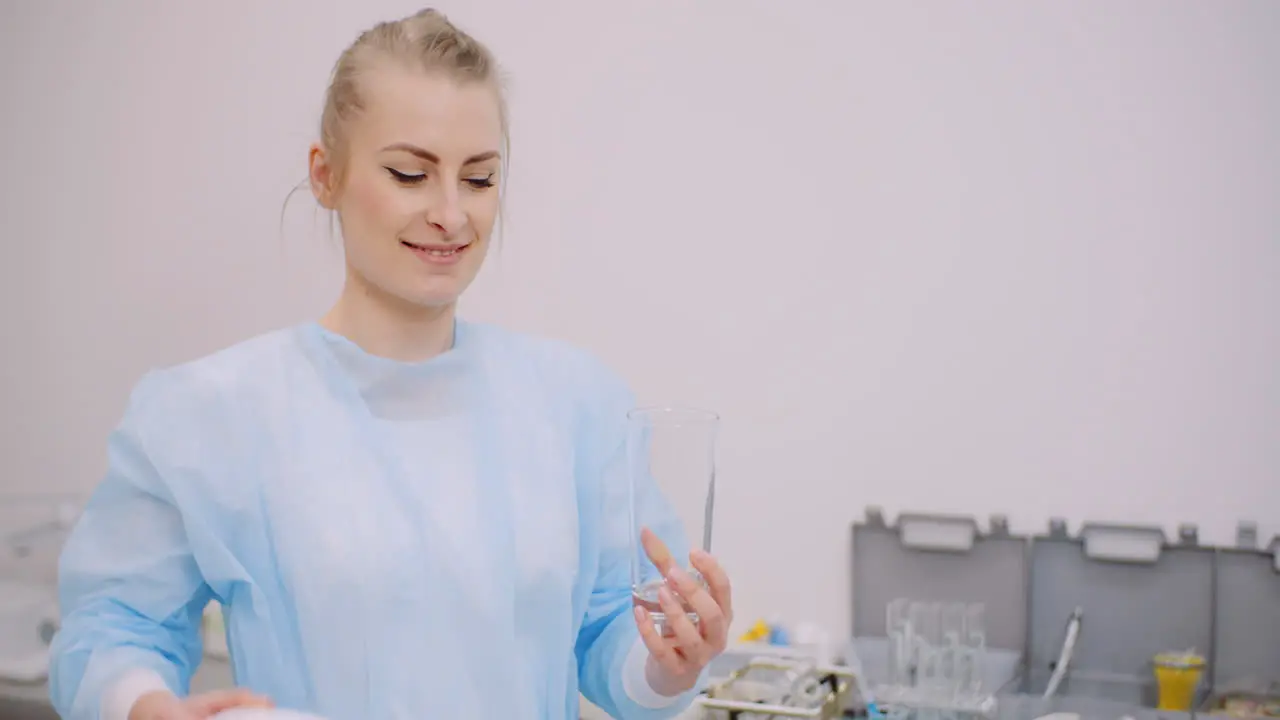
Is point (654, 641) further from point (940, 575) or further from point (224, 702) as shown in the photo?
point (940, 575)

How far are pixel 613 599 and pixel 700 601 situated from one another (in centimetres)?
30

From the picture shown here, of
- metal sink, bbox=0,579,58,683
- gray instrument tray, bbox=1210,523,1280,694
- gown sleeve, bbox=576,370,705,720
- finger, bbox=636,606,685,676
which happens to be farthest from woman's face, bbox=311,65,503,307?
metal sink, bbox=0,579,58,683

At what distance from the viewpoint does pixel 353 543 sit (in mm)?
1147

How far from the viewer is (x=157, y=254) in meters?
2.77

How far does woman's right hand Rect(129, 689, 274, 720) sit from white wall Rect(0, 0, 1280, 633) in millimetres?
1342

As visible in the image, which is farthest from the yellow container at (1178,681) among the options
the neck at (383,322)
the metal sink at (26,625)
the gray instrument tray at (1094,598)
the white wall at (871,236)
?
the metal sink at (26,625)

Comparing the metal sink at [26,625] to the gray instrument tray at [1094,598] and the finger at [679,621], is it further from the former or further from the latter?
the finger at [679,621]

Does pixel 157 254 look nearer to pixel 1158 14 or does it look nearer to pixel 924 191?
pixel 924 191

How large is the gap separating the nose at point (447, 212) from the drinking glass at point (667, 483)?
0.83ft

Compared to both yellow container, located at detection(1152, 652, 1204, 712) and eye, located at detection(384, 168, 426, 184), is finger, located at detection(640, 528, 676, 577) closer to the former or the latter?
eye, located at detection(384, 168, 426, 184)

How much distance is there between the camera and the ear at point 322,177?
1.24m

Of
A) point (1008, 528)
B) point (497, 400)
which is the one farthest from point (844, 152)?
point (497, 400)

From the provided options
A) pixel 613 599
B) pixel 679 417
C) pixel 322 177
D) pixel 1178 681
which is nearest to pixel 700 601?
pixel 679 417

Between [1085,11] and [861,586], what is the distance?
3.19 ft
